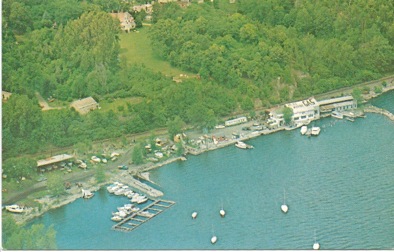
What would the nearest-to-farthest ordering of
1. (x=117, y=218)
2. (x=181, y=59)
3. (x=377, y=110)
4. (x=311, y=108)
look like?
1. (x=117, y=218)
2. (x=311, y=108)
3. (x=377, y=110)
4. (x=181, y=59)

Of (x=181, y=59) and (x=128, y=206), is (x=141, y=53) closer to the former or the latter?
(x=181, y=59)

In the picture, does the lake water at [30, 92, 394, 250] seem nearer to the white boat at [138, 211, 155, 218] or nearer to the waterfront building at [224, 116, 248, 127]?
the white boat at [138, 211, 155, 218]

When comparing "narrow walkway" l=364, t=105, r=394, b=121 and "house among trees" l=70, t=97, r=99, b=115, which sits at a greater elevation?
"house among trees" l=70, t=97, r=99, b=115

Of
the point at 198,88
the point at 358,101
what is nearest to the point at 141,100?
the point at 198,88

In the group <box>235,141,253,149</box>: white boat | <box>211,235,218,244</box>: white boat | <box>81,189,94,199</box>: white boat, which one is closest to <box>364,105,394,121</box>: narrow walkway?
<box>235,141,253,149</box>: white boat

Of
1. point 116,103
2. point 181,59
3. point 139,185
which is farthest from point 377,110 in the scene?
point 139,185
